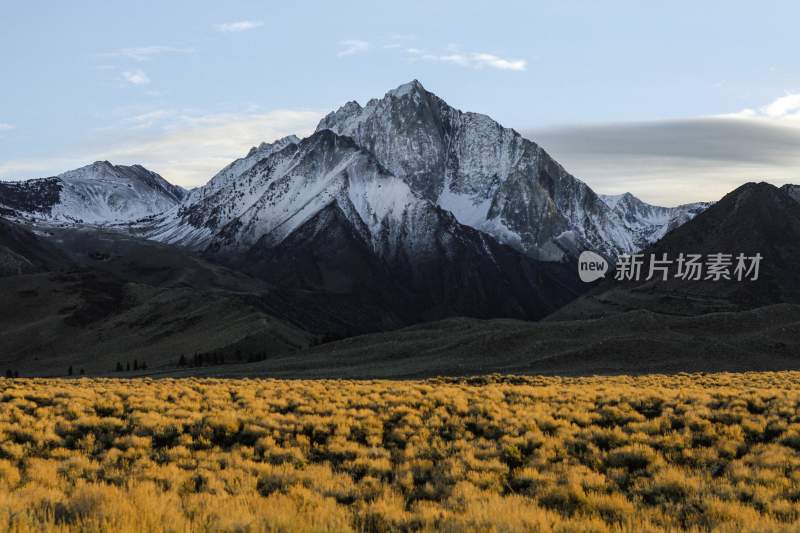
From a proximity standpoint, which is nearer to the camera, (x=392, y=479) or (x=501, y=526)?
(x=501, y=526)

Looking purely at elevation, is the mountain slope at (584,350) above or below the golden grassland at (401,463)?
below

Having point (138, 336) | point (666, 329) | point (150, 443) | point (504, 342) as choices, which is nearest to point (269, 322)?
point (138, 336)

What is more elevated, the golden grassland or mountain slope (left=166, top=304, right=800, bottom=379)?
the golden grassland

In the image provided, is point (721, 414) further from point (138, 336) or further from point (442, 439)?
point (138, 336)

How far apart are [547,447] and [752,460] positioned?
4.54 m

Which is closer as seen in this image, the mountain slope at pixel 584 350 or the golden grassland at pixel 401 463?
the golden grassland at pixel 401 463

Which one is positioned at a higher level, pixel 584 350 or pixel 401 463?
pixel 401 463

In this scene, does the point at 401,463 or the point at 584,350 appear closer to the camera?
the point at 401,463

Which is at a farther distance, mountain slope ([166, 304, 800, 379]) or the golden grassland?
mountain slope ([166, 304, 800, 379])

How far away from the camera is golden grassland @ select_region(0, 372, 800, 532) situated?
36.8ft

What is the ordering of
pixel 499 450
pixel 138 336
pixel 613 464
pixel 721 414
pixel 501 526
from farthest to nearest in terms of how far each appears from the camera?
pixel 138 336 < pixel 721 414 < pixel 499 450 < pixel 613 464 < pixel 501 526

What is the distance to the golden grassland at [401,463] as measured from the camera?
11.2m

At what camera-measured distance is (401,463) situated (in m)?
16.8

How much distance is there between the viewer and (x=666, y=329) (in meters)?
99.4
